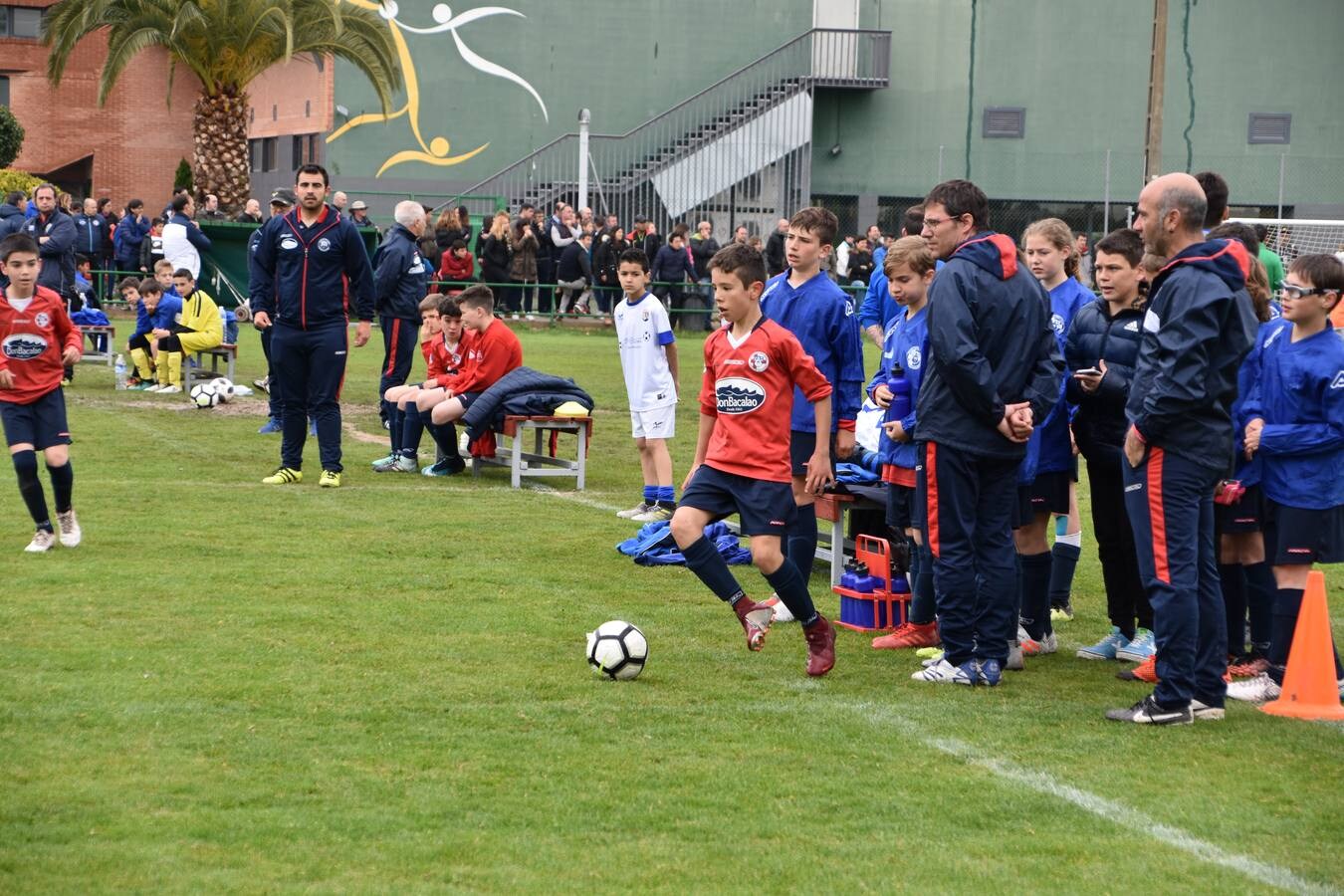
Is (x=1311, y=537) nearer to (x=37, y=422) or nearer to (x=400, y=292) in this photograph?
(x=37, y=422)

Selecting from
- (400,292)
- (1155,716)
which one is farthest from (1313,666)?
(400,292)

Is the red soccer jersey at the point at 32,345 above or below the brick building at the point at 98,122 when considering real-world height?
below

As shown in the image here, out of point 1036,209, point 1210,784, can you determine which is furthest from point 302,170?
point 1036,209

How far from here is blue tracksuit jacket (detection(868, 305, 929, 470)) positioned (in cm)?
773

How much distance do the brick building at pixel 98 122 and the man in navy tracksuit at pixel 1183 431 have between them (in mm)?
47737

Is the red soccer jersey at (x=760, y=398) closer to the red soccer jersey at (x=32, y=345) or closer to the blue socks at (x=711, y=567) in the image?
the blue socks at (x=711, y=567)

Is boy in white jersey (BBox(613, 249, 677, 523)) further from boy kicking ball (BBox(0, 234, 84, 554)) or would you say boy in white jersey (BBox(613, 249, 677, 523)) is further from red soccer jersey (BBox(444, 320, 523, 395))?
boy kicking ball (BBox(0, 234, 84, 554))

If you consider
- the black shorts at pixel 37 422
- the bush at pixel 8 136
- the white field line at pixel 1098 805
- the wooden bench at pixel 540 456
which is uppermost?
the bush at pixel 8 136

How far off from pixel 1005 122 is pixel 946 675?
3295 centimetres

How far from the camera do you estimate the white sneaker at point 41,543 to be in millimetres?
9156

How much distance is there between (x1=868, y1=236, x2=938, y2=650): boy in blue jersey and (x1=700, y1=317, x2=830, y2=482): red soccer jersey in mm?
689

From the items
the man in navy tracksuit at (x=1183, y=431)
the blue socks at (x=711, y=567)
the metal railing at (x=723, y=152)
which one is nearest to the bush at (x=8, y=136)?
the metal railing at (x=723, y=152)

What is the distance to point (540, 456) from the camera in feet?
44.5

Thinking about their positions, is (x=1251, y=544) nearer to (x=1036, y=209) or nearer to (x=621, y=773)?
(x=621, y=773)
